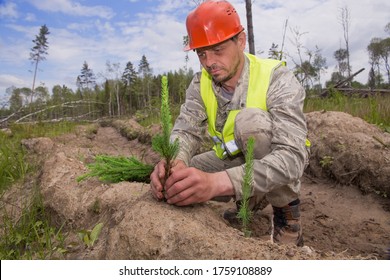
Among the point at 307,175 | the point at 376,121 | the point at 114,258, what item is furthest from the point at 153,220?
the point at 376,121

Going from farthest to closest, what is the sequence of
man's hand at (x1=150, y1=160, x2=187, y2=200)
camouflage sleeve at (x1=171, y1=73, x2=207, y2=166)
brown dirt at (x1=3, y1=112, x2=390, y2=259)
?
1. camouflage sleeve at (x1=171, y1=73, x2=207, y2=166)
2. man's hand at (x1=150, y1=160, x2=187, y2=200)
3. brown dirt at (x1=3, y1=112, x2=390, y2=259)

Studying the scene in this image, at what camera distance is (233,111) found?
2330 millimetres

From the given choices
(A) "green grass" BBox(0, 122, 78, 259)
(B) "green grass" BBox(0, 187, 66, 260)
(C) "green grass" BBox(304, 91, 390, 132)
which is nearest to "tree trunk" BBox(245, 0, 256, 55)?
(C) "green grass" BBox(304, 91, 390, 132)

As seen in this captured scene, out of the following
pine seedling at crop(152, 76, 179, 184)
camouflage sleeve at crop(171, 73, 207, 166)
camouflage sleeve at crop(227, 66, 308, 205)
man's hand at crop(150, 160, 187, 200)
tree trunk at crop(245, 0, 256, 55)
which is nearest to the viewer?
pine seedling at crop(152, 76, 179, 184)

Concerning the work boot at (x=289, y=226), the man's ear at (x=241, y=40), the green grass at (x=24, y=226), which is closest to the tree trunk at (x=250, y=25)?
the green grass at (x=24, y=226)

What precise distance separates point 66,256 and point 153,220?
698 millimetres

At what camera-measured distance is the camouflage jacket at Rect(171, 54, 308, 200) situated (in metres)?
1.82

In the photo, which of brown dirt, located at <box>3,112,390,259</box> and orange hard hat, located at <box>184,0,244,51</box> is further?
orange hard hat, located at <box>184,0,244,51</box>

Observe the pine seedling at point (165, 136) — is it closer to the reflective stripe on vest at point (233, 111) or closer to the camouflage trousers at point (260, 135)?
the camouflage trousers at point (260, 135)

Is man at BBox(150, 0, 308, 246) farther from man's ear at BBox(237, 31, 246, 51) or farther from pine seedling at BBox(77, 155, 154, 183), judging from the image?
pine seedling at BBox(77, 155, 154, 183)

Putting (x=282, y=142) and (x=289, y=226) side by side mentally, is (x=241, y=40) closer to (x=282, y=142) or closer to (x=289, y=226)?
(x=282, y=142)

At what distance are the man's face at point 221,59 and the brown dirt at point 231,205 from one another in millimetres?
852
